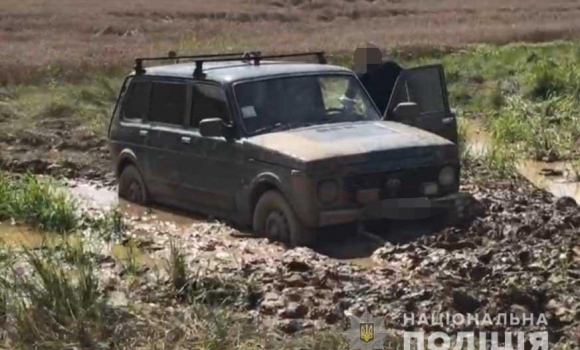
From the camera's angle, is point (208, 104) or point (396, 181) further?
point (208, 104)

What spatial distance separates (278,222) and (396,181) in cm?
106

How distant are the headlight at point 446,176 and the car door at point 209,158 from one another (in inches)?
68.3

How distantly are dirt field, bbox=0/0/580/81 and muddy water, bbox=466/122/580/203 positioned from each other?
11552 mm

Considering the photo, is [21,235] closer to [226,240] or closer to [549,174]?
[226,240]

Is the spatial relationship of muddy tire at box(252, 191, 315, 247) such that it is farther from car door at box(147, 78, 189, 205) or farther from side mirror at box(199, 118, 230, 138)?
car door at box(147, 78, 189, 205)

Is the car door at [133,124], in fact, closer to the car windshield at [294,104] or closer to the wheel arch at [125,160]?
the wheel arch at [125,160]

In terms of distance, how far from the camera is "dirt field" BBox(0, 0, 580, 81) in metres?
30.2

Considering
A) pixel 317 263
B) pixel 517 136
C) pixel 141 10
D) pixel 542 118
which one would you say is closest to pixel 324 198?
pixel 317 263

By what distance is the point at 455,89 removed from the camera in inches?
846

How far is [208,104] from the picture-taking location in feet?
35.1

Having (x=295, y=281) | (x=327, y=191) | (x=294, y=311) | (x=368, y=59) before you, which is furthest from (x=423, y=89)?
(x=294, y=311)

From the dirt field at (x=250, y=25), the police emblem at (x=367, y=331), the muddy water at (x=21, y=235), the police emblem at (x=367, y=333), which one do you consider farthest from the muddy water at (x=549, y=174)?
the dirt field at (x=250, y=25)

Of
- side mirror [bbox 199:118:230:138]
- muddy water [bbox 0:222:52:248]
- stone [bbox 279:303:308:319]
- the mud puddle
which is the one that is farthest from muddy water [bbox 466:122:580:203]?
stone [bbox 279:303:308:319]

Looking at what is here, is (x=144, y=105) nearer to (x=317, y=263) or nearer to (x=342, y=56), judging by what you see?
(x=317, y=263)
